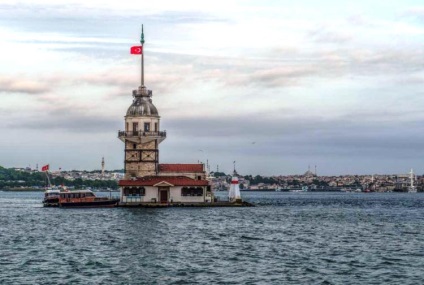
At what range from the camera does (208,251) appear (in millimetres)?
61750

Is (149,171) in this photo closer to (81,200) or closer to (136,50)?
(81,200)

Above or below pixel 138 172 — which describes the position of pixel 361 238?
below

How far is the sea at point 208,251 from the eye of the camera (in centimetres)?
4844

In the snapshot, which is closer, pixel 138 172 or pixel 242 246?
pixel 242 246

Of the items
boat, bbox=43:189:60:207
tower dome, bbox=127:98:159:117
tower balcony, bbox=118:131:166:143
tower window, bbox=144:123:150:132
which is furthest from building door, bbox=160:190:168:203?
boat, bbox=43:189:60:207

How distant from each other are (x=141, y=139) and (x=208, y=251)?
69.9 m

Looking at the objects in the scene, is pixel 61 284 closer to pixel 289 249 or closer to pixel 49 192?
pixel 289 249

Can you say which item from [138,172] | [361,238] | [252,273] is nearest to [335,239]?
[361,238]

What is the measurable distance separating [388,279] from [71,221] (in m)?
55.1

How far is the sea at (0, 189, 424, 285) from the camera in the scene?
159 feet

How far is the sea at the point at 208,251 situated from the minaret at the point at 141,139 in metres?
31.5

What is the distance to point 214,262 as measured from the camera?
55062mm

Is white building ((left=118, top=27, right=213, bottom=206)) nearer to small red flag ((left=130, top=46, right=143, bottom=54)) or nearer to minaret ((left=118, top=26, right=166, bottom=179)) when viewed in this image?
minaret ((left=118, top=26, right=166, bottom=179))

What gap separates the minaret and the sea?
31.5 meters
